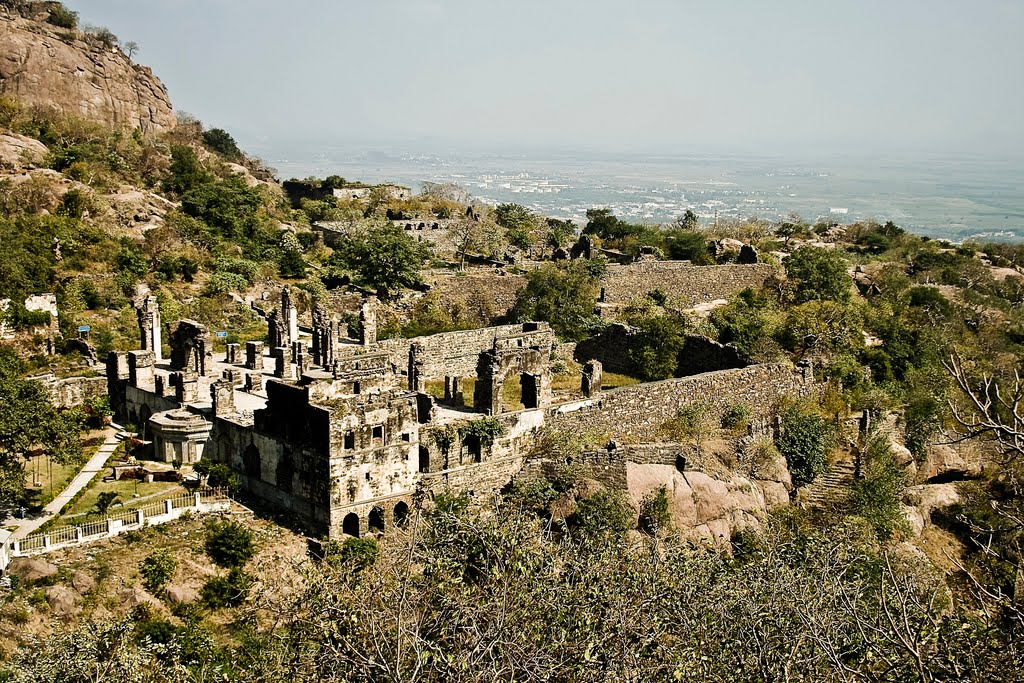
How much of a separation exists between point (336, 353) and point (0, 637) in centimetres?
1495

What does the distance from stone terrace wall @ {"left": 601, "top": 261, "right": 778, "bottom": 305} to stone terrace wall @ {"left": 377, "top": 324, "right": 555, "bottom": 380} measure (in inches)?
306

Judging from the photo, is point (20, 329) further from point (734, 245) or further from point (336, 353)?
point (734, 245)

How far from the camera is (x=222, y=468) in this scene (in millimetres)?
24047

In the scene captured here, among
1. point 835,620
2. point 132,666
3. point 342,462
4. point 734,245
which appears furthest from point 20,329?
point 734,245

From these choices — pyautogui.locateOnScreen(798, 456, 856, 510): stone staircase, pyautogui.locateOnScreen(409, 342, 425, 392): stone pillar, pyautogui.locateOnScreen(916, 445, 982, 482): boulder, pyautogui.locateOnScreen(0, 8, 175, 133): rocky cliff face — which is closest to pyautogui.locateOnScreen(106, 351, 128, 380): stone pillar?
pyautogui.locateOnScreen(409, 342, 425, 392): stone pillar

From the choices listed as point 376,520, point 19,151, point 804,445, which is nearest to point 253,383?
point 376,520

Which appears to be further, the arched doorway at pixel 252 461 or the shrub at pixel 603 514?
the arched doorway at pixel 252 461

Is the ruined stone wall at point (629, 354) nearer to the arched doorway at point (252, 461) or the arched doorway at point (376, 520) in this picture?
the arched doorway at point (376, 520)

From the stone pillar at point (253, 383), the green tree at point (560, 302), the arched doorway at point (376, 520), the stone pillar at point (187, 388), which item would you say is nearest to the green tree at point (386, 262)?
the green tree at point (560, 302)

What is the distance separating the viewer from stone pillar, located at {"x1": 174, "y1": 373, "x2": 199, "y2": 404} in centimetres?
2675

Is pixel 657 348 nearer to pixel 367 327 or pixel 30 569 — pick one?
pixel 367 327

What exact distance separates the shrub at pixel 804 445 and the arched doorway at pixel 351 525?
1386 centimetres

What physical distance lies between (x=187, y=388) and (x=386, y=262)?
1608 centimetres

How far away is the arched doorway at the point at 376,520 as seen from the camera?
2319 cm
